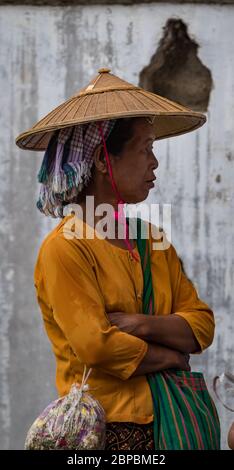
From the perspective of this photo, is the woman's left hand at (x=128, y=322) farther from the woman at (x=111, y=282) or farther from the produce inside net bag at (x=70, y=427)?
the produce inside net bag at (x=70, y=427)

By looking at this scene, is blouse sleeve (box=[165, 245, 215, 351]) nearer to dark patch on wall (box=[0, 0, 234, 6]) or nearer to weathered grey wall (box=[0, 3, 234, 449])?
weathered grey wall (box=[0, 3, 234, 449])

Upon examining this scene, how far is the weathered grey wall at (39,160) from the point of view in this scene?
251 inches

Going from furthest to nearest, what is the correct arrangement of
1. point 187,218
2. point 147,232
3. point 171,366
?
point 187,218, point 147,232, point 171,366

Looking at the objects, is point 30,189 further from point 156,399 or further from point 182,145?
point 156,399

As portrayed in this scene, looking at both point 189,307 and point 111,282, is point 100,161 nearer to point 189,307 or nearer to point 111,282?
point 111,282

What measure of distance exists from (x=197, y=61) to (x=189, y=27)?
8.2 inches

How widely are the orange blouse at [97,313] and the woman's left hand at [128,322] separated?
33mm

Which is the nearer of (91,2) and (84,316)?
(84,316)

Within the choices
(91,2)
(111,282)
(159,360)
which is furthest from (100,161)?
(91,2)

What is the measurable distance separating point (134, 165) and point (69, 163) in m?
0.24

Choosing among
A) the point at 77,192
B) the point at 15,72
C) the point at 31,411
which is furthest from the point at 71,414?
the point at 15,72

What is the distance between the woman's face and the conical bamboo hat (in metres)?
0.10

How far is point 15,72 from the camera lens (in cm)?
648

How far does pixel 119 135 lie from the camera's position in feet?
12.7
